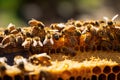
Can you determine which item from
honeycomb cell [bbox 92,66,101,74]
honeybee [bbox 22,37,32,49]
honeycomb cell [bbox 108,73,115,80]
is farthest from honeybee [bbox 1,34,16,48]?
honeycomb cell [bbox 108,73,115,80]

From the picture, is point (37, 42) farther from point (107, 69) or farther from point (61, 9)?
point (61, 9)

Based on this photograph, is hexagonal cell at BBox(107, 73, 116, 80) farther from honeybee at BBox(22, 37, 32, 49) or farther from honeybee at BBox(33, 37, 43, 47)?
honeybee at BBox(22, 37, 32, 49)

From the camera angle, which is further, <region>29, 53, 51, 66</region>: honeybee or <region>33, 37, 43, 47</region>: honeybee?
<region>33, 37, 43, 47</region>: honeybee

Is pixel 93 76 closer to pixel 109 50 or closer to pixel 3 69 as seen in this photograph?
pixel 109 50

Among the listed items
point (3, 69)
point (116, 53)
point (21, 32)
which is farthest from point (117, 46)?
point (3, 69)

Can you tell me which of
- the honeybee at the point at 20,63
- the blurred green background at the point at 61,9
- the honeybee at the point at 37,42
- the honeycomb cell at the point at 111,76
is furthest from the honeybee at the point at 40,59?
the blurred green background at the point at 61,9

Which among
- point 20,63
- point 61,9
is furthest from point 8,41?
point 61,9

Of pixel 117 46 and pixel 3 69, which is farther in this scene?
pixel 117 46
